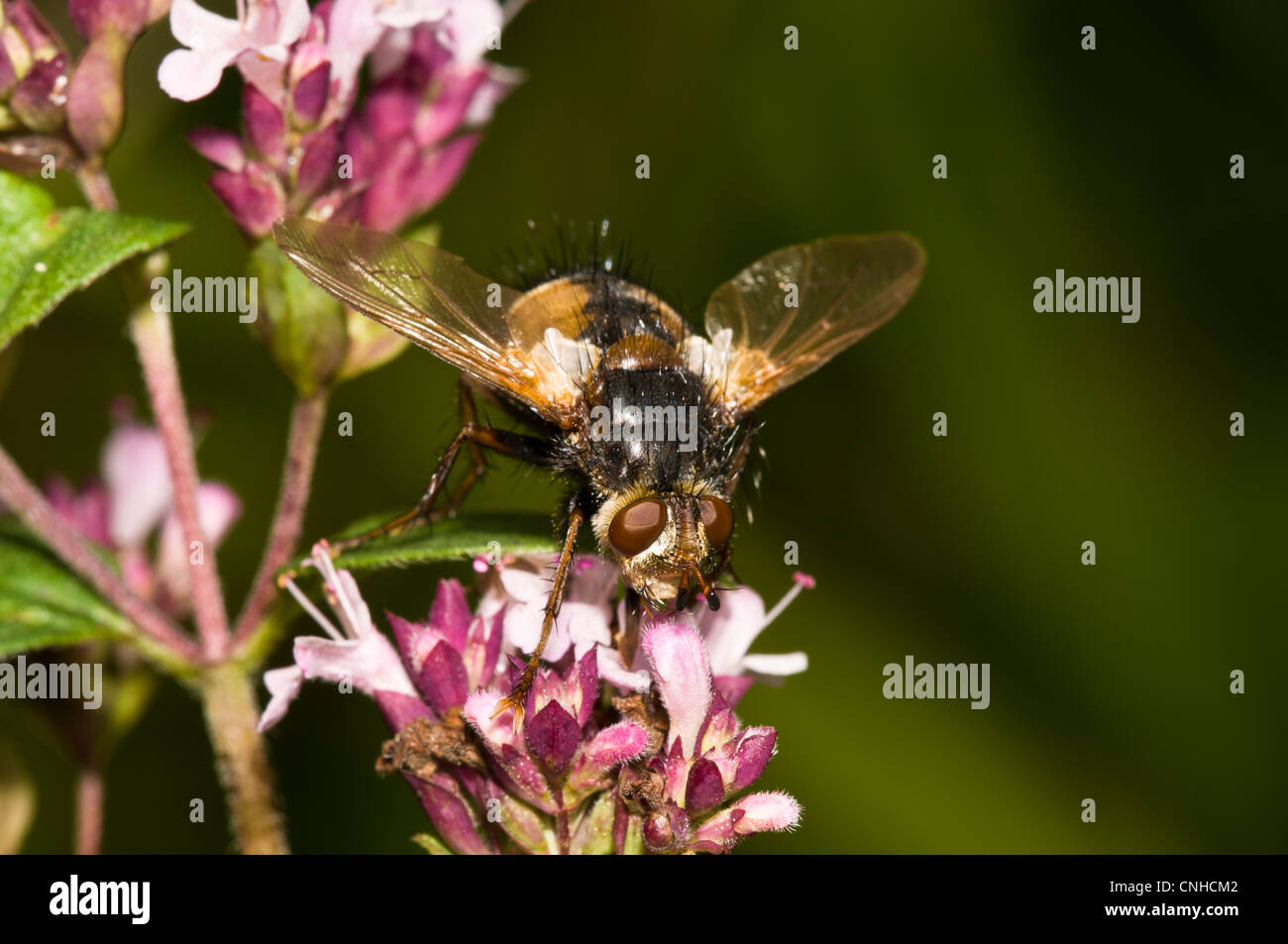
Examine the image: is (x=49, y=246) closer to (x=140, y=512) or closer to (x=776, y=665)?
(x=140, y=512)

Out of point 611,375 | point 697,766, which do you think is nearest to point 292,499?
point 611,375

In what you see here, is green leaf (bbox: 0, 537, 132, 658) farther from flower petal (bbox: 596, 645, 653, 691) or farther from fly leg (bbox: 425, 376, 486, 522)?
flower petal (bbox: 596, 645, 653, 691)

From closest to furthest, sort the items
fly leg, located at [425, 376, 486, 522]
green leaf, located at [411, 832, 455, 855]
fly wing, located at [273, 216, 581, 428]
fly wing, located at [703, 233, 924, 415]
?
green leaf, located at [411, 832, 455, 855], fly wing, located at [273, 216, 581, 428], fly leg, located at [425, 376, 486, 522], fly wing, located at [703, 233, 924, 415]

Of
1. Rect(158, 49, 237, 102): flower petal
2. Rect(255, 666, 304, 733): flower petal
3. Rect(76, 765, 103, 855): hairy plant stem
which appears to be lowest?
Rect(76, 765, 103, 855): hairy plant stem

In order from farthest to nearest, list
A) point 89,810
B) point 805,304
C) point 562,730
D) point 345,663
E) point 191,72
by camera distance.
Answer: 1. point 89,810
2. point 805,304
3. point 191,72
4. point 345,663
5. point 562,730

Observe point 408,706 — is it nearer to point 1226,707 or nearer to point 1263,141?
point 1226,707

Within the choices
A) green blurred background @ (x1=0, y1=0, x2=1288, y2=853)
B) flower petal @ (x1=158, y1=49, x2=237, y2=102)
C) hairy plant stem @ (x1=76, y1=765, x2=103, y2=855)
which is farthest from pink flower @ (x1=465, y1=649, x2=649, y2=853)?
green blurred background @ (x1=0, y1=0, x2=1288, y2=853)
